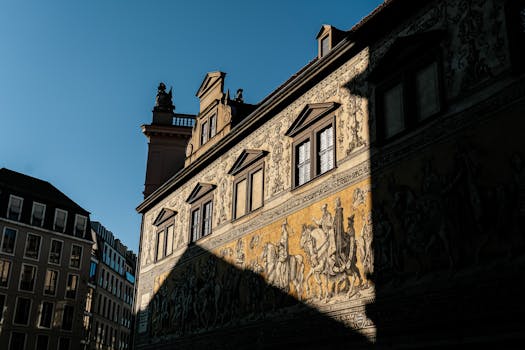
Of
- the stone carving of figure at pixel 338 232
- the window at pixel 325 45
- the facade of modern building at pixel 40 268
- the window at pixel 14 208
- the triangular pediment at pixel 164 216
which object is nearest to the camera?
the stone carving of figure at pixel 338 232

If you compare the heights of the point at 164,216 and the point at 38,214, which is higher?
the point at 38,214

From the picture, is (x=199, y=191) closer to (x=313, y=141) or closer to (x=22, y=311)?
(x=313, y=141)

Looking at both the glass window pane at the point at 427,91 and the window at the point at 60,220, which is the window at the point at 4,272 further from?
the glass window pane at the point at 427,91

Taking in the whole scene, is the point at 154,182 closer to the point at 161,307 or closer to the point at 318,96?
the point at 161,307

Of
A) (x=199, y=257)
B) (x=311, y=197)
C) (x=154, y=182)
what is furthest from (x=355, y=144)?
(x=154, y=182)

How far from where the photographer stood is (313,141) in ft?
43.6

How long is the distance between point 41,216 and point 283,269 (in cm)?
3200

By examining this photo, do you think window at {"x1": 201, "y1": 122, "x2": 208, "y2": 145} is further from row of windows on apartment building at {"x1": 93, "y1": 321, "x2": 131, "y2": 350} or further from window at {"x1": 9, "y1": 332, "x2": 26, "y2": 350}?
row of windows on apartment building at {"x1": 93, "y1": 321, "x2": 131, "y2": 350}

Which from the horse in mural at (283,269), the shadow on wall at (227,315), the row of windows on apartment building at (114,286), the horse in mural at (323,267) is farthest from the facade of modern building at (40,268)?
the horse in mural at (323,267)

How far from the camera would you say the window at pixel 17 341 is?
120 feet

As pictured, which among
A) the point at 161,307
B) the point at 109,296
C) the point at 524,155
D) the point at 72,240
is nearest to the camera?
the point at 524,155

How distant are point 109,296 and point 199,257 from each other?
37289 mm

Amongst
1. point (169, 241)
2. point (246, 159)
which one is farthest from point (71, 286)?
point (246, 159)

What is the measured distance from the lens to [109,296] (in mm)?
51938
